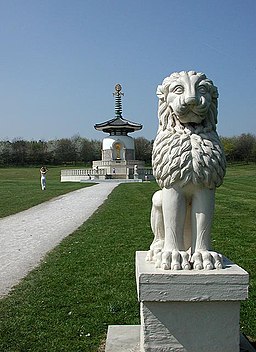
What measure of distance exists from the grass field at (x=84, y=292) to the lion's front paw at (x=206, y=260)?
4.90 feet

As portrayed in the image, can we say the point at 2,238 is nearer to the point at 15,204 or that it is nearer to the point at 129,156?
the point at 15,204

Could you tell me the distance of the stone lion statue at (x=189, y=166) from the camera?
3.64 m

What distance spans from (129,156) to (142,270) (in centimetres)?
4730

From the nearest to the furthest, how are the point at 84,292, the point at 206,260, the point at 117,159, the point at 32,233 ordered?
the point at 206,260, the point at 84,292, the point at 32,233, the point at 117,159

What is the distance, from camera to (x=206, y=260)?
355 cm

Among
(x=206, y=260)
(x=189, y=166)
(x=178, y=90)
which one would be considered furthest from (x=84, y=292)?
(x=178, y=90)

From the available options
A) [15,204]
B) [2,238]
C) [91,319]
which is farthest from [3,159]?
[91,319]

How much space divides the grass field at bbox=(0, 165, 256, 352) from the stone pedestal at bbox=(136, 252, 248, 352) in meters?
1.17

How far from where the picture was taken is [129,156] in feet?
167

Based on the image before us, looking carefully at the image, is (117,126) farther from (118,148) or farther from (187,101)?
(187,101)

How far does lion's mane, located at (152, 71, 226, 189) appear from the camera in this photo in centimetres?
367

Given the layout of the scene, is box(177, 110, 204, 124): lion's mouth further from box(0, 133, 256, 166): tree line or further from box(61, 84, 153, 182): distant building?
box(0, 133, 256, 166): tree line

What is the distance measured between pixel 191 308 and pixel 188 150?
1272mm

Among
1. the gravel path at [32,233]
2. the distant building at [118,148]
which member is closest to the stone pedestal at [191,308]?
the gravel path at [32,233]
